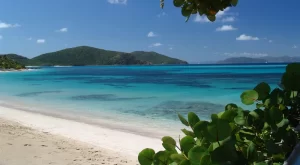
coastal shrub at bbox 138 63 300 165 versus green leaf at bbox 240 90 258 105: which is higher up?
green leaf at bbox 240 90 258 105

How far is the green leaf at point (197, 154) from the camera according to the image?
88cm

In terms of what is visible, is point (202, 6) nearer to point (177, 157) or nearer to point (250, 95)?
point (250, 95)

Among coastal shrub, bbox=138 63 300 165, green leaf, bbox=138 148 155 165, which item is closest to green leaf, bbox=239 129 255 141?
coastal shrub, bbox=138 63 300 165

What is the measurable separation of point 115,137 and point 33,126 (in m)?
3.25

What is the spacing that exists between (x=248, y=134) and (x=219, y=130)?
0.29 m

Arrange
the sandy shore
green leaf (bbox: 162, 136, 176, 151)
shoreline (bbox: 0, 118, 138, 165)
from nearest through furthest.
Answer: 1. green leaf (bbox: 162, 136, 176, 151)
2. shoreline (bbox: 0, 118, 138, 165)
3. the sandy shore

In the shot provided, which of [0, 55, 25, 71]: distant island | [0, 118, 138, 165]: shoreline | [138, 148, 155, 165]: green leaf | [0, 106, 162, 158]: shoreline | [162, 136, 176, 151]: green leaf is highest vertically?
[0, 55, 25, 71]: distant island

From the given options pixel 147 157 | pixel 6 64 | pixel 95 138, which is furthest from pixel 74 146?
pixel 6 64

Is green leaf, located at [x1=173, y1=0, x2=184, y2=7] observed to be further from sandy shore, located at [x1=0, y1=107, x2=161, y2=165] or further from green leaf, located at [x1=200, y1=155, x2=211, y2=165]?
sandy shore, located at [x1=0, y1=107, x2=161, y2=165]

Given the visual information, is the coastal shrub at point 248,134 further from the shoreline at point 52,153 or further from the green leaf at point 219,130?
the shoreline at point 52,153

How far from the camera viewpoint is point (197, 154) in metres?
0.89

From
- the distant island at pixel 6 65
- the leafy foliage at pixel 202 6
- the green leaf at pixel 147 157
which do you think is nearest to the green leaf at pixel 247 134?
the green leaf at pixel 147 157

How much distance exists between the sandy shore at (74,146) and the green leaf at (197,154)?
185 inches

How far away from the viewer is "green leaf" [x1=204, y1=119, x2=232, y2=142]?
79 cm
